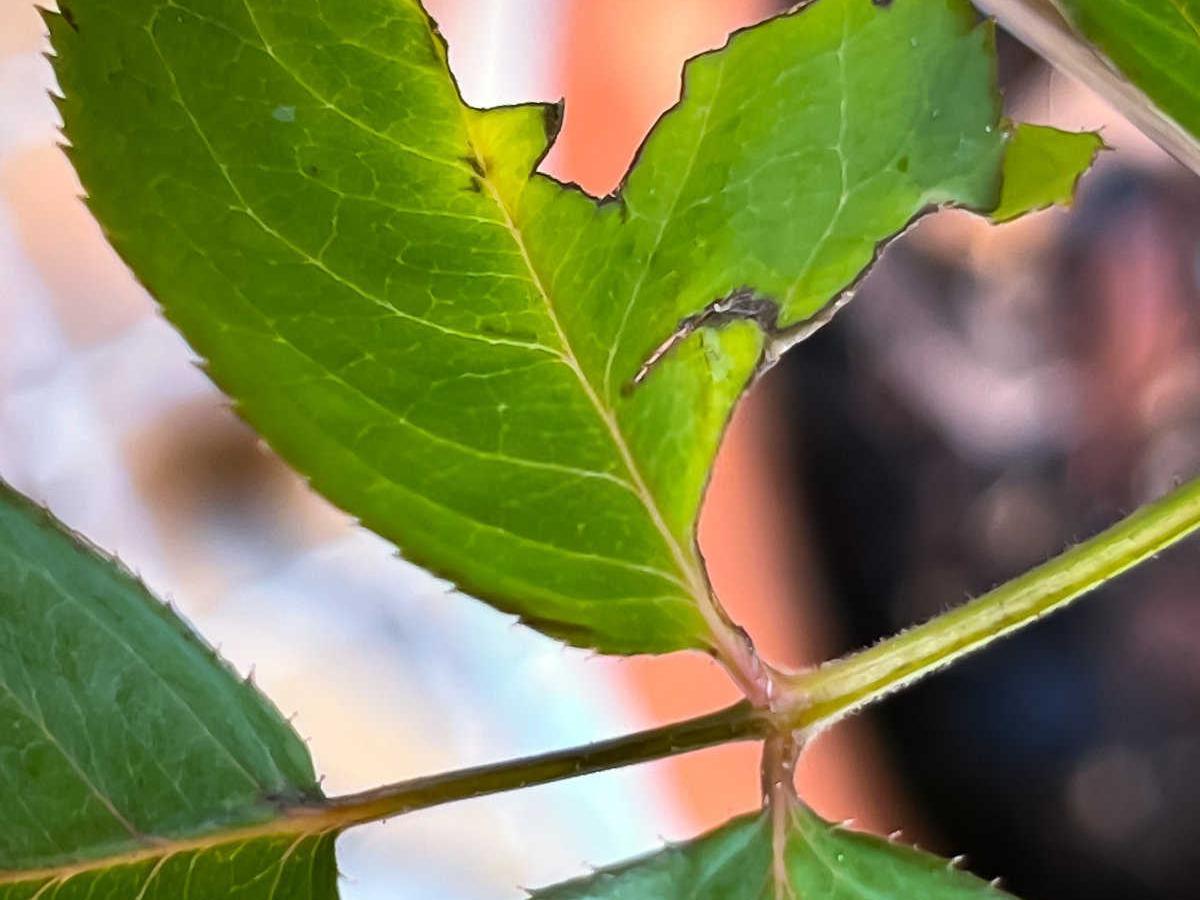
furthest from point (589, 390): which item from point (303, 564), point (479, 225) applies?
point (303, 564)

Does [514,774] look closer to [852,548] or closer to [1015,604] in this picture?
[1015,604]

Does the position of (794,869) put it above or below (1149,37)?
below

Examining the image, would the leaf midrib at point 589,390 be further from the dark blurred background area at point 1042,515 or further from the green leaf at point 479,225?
the dark blurred background area at point 1042,515

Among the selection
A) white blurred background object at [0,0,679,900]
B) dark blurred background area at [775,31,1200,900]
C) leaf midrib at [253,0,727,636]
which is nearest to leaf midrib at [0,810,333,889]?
leaf midrib at [253,0,727,636]

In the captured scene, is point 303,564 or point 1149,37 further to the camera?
point 303,564

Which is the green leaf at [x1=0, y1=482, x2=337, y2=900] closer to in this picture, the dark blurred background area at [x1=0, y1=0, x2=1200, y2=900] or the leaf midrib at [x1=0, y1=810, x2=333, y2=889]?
the leaf midrib at [x1=0, y1=810, x2=333, y2=889]
